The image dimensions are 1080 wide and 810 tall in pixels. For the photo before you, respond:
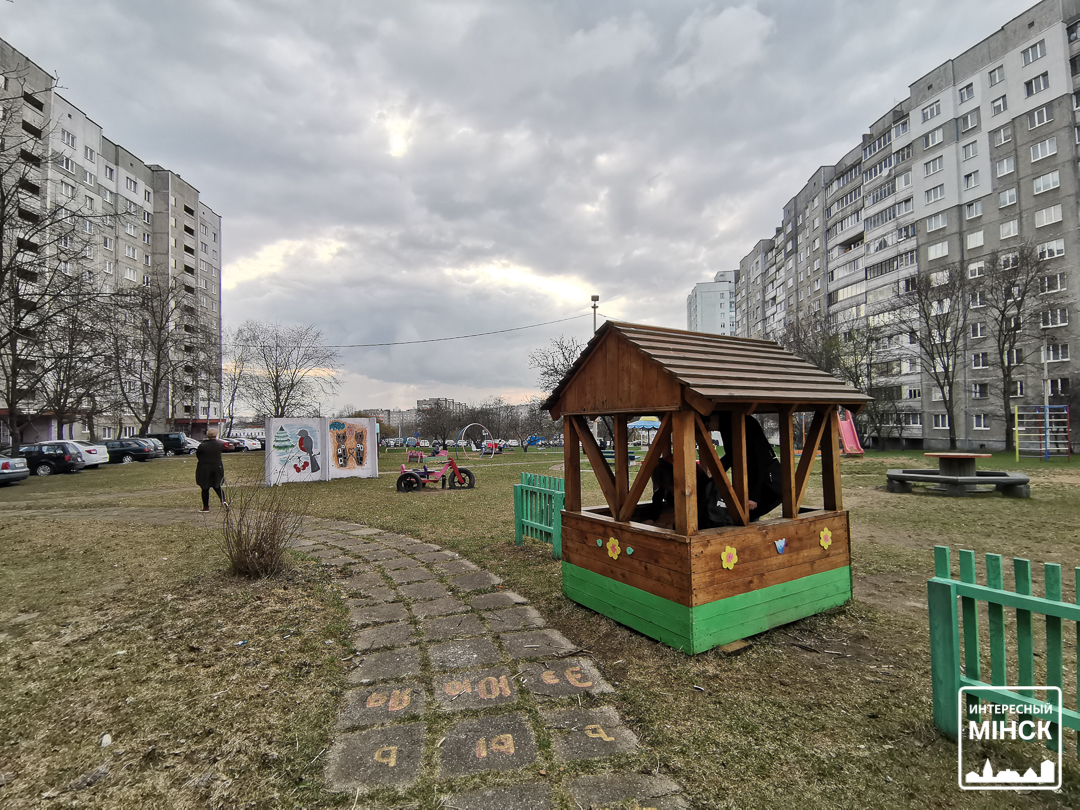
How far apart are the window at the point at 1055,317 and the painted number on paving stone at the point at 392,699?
40.9 m

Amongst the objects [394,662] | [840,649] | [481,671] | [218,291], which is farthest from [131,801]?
[218,291]

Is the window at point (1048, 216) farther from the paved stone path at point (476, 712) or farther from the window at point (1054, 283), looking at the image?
the paved stone path at point (476, 712)

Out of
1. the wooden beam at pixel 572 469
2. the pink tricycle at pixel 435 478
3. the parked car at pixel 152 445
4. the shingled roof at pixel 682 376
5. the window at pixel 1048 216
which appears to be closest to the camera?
the shingled roof at pixel 682 376

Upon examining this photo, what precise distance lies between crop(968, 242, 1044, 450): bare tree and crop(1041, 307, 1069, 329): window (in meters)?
0.52

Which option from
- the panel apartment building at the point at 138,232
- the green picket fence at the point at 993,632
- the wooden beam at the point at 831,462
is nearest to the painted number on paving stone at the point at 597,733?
the green picket fence at the point at 993,632

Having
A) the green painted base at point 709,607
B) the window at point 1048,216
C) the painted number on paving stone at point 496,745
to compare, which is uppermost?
the window at point 1048,216

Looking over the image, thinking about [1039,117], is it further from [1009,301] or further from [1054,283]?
[1009,301]

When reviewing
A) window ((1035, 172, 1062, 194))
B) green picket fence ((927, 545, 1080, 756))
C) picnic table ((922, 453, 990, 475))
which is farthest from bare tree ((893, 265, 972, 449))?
green picket fence ((927, 545, 1080, 756))

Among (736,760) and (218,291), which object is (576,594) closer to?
(736,760)

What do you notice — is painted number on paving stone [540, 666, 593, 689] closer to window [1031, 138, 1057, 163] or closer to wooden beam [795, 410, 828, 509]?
wooden beam [795, 410, 828, 509]

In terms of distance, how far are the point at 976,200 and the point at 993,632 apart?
4618cm

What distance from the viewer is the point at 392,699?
3.08 m

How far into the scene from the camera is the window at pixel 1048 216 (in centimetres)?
3025

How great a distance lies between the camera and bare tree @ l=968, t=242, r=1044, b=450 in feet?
91.1
